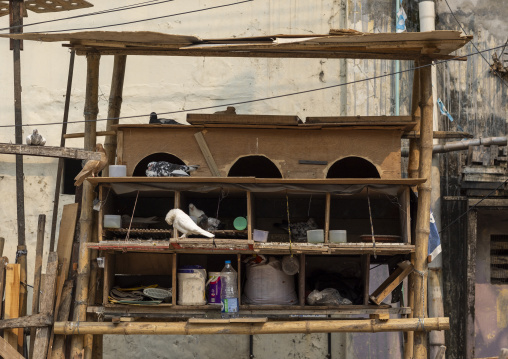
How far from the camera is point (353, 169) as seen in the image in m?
14.1

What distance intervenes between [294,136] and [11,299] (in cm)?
445

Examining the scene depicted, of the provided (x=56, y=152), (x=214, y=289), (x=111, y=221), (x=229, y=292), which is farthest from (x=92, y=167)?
(x=229, y=292)

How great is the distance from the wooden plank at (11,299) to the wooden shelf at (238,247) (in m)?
1.43

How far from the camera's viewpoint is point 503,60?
51.7 feet

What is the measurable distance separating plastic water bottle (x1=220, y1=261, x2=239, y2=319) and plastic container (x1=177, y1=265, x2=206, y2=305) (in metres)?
0.27

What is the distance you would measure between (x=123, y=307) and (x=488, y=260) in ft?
23.4

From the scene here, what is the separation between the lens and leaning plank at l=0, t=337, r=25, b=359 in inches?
458

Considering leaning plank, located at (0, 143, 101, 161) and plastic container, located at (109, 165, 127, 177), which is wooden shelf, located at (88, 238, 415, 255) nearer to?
plastic container, located at (109, 165, 127, 177)

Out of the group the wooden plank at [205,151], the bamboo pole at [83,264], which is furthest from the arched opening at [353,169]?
the bamboo pole at [83,264]

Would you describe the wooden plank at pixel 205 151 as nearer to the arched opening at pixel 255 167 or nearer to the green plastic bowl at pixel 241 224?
the green plastic bowl at pixel 241 224

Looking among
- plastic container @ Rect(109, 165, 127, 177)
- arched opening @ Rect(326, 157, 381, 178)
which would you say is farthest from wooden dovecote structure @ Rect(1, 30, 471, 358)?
arched opening @ Rect(326, 157, 381, 178)

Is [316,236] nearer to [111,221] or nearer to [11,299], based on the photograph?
[111,221]

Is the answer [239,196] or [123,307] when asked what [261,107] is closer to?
[239,196]

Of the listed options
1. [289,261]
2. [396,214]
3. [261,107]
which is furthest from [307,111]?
[289,261]
